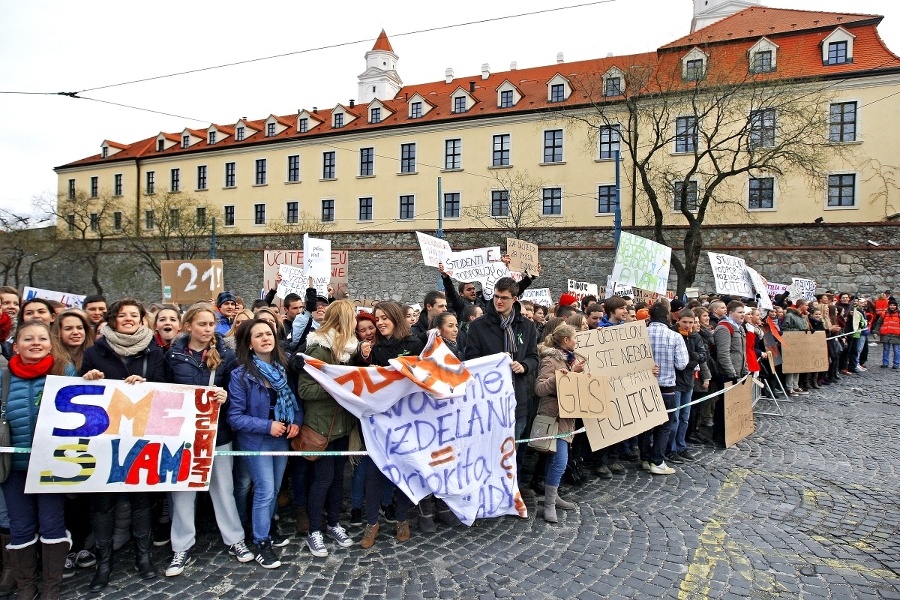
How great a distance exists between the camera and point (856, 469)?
6.23m

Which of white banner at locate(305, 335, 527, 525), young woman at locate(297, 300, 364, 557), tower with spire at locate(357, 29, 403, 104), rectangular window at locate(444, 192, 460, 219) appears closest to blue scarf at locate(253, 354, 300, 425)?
young woman at locate(297, 300, 364, 557)

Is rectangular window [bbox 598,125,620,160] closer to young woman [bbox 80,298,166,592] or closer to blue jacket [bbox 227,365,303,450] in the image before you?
blue jacket [bbox 227,365,303,450]

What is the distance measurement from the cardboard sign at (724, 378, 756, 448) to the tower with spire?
174 feet

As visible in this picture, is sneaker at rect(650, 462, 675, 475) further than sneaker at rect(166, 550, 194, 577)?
Yes

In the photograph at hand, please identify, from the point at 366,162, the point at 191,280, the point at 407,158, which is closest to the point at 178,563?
the point at 191,280

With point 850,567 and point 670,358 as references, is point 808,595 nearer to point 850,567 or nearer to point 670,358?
point 850,567

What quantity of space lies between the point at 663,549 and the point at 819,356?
873cm

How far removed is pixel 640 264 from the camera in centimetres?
1091

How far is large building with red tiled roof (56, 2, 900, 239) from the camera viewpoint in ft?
97.0

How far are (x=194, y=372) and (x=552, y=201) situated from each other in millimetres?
35753

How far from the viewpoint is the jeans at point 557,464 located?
4879 mm

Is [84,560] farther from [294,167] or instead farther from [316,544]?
[294,167]

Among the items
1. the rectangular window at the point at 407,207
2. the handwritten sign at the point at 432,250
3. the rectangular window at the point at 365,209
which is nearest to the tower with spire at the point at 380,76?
the rectangular window at the point at 365,209

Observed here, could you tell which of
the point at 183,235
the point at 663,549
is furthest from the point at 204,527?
the point at 183,235
